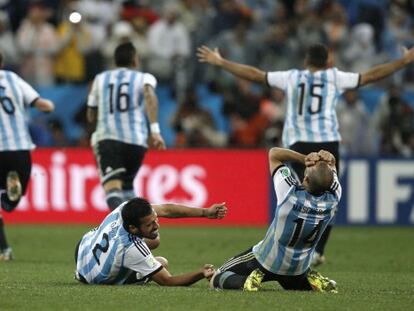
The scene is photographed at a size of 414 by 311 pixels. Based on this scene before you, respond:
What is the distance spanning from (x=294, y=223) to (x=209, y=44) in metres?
13.4

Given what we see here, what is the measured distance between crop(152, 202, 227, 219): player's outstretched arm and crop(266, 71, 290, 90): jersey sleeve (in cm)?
360

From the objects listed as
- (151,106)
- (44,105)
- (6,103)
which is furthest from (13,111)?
(151,106)

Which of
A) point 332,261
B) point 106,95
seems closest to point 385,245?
point 332,261

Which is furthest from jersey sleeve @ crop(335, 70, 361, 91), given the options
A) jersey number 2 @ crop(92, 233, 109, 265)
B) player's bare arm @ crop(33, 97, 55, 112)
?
jersey number 2 @ crop(92, 233, 109, 265)

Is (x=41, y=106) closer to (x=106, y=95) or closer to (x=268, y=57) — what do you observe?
(x=106, y=95)

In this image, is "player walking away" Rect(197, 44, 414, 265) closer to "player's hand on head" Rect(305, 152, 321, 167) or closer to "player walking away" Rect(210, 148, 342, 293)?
"player walking away" Rect(210, 148, 342, 293)

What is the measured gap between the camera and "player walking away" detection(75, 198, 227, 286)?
32.1 feet

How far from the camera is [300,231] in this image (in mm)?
9648

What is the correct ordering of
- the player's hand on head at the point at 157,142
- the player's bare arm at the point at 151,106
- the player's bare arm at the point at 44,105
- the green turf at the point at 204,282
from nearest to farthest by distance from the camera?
the green turf at the point at 204,282 → the player's hand on head at the point at 157,142 → the player's bare arm at the point at 151,106 → the player's bare arm at the point at 44,105

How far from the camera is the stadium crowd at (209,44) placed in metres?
21.6

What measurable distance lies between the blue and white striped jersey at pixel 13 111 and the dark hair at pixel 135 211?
439cm

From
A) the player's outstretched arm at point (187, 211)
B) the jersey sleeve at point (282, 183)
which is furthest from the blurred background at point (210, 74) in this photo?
the jersey sleeve at point (282, 183)

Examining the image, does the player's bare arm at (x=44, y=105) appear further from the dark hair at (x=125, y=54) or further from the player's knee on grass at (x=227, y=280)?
the player's knee on grass at (x=227, y=280)

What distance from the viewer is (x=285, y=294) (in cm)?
988
